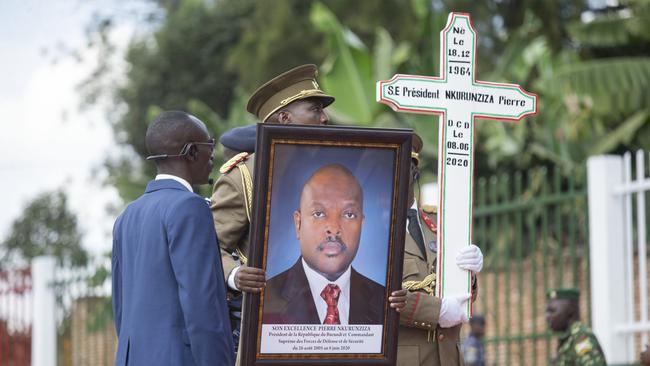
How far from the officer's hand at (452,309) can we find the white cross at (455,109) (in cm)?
3

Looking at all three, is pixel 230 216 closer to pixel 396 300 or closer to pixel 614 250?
pixel 396 300

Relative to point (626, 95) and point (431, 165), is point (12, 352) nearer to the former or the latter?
point (431, 165)

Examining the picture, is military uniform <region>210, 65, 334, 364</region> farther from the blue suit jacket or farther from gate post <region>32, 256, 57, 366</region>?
gate post <region>32, 256, 57, 366</region>

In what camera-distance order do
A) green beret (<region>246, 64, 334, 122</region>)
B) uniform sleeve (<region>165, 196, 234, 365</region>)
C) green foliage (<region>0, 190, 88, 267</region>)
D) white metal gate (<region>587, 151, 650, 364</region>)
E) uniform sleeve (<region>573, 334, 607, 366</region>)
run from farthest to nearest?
green foliage (<region>0, 190, 88, 267</region>) → white metal gate (<region>587, 151, 650, 364</region>) → uniform sleeve (<region>573, 334, 607, 366</region>) → green beret (<region>246, 64, 334, 122</region>) → uniform sleeve (<region>165, 196, 234, 365</region>)

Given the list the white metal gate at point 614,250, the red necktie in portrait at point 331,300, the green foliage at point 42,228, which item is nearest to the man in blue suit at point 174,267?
the red necktie in portrait at point 331,300

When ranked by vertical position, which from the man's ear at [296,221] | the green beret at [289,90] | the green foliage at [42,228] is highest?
the green foliage at [42,228]

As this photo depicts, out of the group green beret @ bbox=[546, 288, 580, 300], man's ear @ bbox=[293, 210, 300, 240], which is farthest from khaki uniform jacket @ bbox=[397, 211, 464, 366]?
green beret @ bbox=[546, 288, 580, 300]

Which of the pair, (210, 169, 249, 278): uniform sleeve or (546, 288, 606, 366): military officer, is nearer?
(210, 169, 249, 278): uniform sleeve

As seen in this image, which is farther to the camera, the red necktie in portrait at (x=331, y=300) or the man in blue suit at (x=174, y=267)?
the red necktie in portrait at (x=331, y=300)

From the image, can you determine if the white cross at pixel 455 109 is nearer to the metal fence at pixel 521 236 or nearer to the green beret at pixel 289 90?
the green beret at pixel 289 90

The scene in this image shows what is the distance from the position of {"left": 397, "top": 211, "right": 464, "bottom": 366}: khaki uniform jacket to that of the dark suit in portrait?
394 millimetres

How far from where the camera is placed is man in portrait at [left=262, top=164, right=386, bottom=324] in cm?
481

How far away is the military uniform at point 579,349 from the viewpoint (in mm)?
7828

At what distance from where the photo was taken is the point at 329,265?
4871 millimetres
